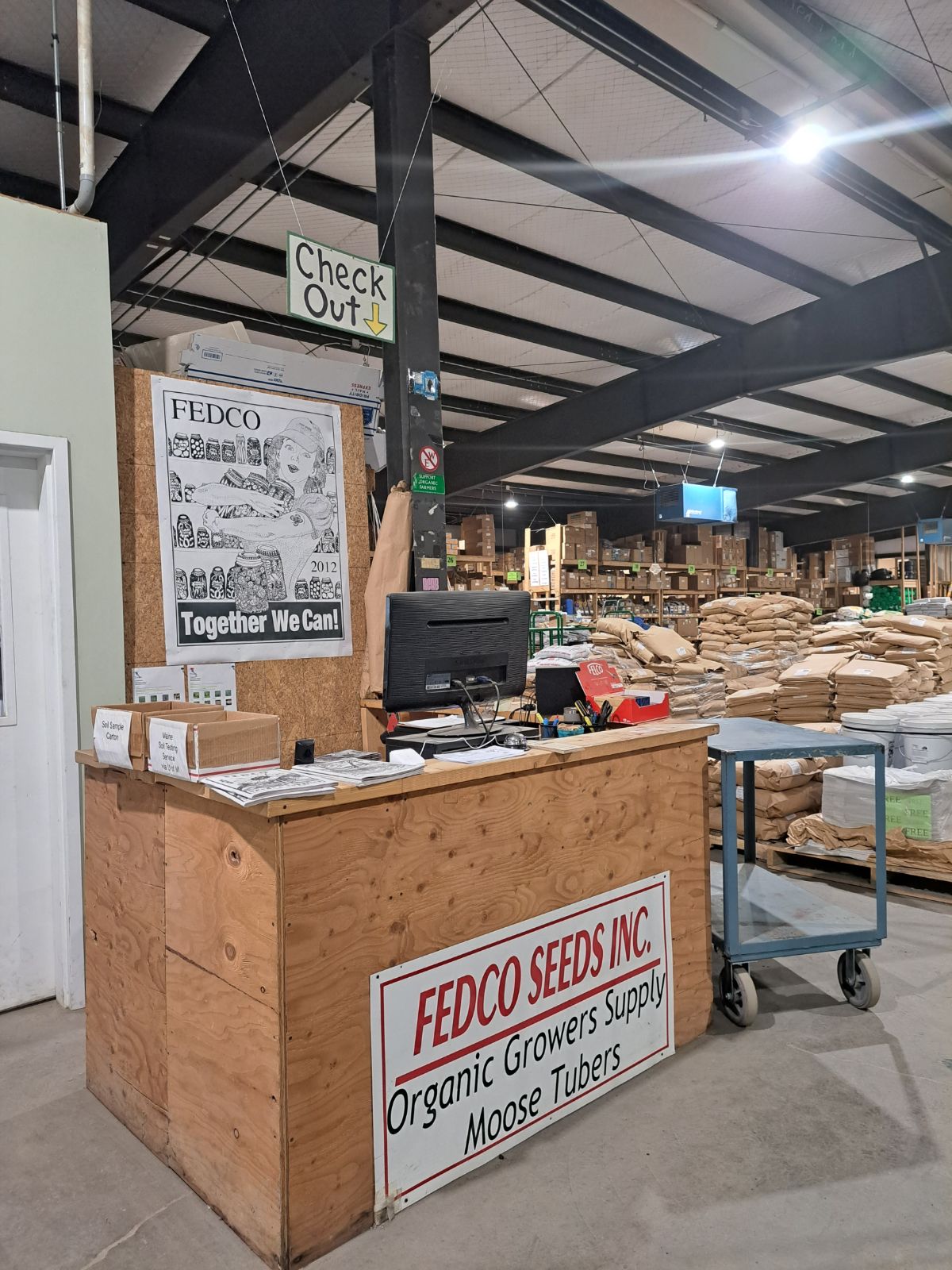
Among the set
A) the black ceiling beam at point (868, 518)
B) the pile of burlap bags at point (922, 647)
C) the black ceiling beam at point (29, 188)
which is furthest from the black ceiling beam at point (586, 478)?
the black ceiling beam at point (29, 188)

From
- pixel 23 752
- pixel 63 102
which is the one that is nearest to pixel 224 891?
pixel 23 752

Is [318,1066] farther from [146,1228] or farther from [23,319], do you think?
[23,319]

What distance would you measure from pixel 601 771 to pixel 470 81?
3.40 metres

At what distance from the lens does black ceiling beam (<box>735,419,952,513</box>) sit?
10.6 metres

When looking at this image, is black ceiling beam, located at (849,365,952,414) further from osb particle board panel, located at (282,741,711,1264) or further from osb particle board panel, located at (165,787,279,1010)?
osb particle board panel, located at (165,787,279,1010)

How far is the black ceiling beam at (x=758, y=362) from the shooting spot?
18.6 feet

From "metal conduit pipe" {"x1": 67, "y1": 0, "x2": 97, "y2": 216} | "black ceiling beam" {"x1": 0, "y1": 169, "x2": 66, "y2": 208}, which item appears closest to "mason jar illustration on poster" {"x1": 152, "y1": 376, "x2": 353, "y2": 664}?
"metal conduit pipe" {"x1": 67, "y1": 0, "x2": 97, "y2": 216}

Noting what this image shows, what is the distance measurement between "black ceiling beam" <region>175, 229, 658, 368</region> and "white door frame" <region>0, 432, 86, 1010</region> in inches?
97.5

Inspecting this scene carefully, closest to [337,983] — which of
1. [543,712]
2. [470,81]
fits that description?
[543,712]

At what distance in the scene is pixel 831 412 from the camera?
9641 mm

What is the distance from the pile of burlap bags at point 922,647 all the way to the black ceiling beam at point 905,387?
2.62 meters

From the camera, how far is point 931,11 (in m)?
3.43

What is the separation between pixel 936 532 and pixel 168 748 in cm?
1494

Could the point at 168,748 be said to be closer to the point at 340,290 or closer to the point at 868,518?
the point at 340,290
